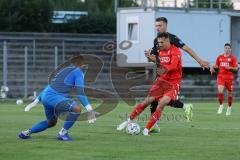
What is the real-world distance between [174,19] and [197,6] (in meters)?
3.34

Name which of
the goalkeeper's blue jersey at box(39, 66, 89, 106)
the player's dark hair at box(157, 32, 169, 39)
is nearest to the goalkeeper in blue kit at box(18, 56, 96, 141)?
the goalkeeper's blue jersey at box(39, 66, 89, 106)

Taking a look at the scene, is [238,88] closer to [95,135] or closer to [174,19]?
[174,19]

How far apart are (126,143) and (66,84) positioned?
60.5 inches

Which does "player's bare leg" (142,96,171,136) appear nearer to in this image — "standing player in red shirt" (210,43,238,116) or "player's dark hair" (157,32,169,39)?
"player's dark hair" (157,32,169,39)

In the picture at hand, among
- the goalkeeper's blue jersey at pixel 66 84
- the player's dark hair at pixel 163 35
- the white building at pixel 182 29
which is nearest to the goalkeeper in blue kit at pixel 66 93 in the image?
the goalkeeper's blue jersey at pixel 66 84

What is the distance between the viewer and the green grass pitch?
12.4 m

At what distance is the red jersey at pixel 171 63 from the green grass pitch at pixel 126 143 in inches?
47.5

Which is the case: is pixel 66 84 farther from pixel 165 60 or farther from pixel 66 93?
pixel 165 60

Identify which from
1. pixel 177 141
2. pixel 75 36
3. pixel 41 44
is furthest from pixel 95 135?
pixel 75 36

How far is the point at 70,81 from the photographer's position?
14477mm

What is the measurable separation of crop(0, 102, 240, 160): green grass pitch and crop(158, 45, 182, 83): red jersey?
1.21 metres

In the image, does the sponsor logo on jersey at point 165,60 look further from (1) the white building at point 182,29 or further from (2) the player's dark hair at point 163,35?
(1) the white building at point 182,29

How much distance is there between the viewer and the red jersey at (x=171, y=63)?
54.0ft

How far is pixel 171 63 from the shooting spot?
16469mm
